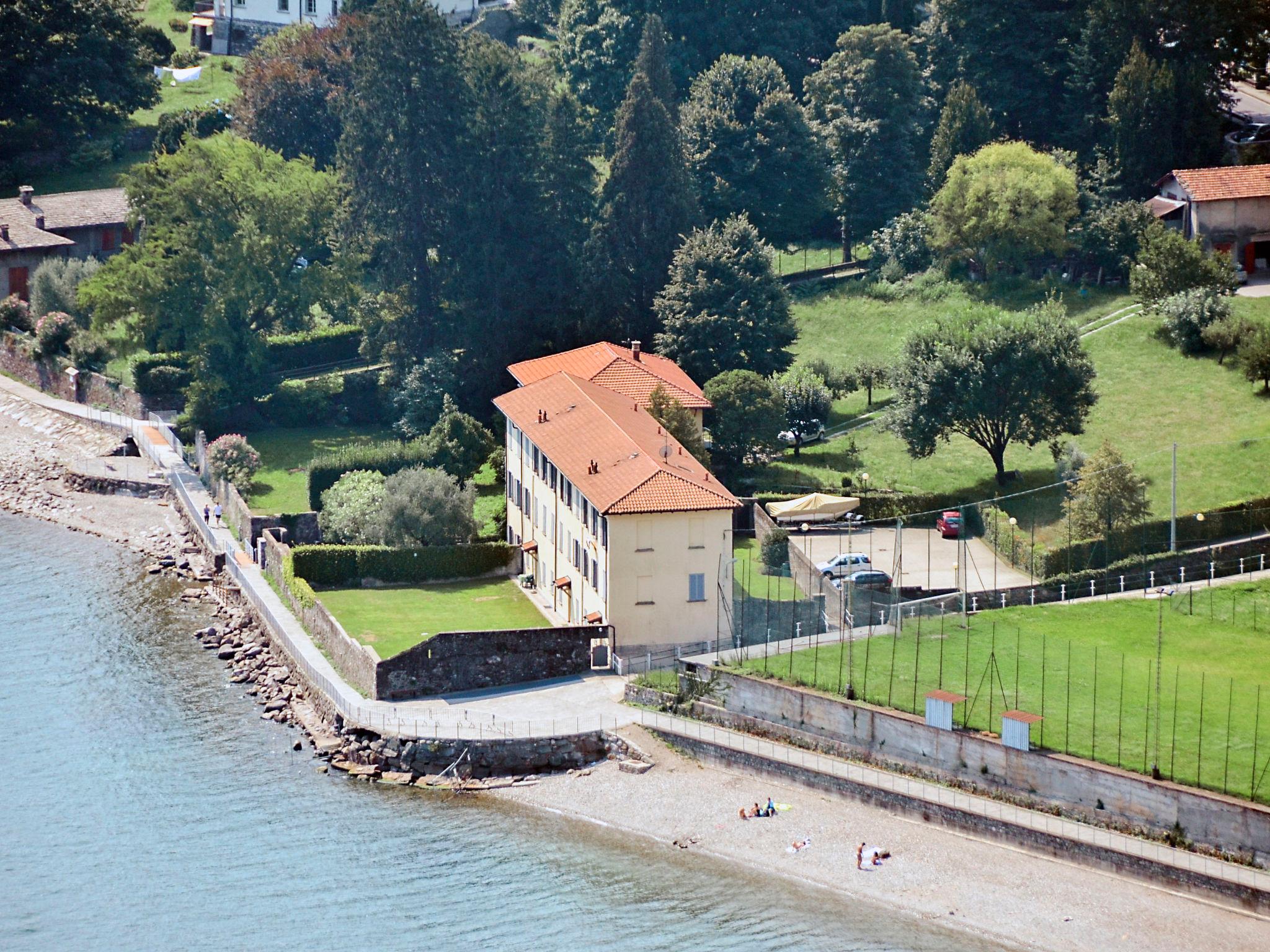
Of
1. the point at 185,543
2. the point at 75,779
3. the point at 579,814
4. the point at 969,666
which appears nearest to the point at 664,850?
the point at 579,814

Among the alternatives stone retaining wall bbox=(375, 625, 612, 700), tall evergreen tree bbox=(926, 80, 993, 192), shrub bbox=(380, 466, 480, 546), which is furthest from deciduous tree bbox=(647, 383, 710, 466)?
tall evergreen tree bbox=(926, 80, 993, 192)

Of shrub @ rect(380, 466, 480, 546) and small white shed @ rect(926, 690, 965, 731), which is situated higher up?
shrub @ rect(380, 466, 480, 546)

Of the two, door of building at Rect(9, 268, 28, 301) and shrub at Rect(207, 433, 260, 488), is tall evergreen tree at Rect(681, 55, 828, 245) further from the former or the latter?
door of building at Rect(9, 268, 28, 301)

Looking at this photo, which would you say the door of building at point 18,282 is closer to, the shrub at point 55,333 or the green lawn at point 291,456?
the shrub at point 55,333

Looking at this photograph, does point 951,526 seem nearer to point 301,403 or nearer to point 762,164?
point 301,403

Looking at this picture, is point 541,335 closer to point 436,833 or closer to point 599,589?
point 599,589

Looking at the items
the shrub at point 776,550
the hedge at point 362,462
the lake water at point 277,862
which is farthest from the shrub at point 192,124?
the shrub at point 776,550

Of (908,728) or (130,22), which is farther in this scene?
(130,22)
